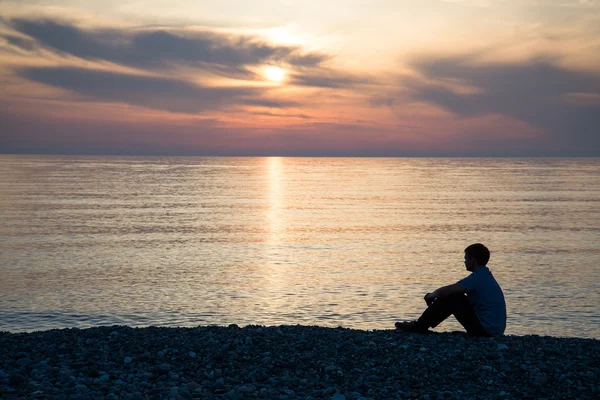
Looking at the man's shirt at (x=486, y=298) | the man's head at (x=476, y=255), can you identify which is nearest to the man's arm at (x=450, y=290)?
the man's shirt at (x=486, y=298)

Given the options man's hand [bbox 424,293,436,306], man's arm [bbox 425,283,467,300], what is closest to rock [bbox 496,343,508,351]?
man's arm [bbox 425,283,467,300]

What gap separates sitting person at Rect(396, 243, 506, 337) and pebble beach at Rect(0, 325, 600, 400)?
0.35 m

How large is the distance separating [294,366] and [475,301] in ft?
13.6

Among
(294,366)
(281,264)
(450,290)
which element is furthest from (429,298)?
(281,264)

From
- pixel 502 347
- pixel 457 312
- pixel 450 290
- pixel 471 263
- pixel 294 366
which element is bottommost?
pixel 294 366

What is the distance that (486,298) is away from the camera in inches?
455

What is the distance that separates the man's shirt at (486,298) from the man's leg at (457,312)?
0.14 metres

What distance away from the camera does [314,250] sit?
33375mm

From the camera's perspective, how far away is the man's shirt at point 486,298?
11.5 m

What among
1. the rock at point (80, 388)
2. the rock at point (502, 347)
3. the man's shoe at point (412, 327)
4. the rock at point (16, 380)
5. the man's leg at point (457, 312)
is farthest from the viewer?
the man's shoe at point (412, 327)

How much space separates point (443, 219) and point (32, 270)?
3370 cm

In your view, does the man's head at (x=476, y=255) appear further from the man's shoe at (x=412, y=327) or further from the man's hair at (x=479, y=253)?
the man's shoe at (x=412, y=327)

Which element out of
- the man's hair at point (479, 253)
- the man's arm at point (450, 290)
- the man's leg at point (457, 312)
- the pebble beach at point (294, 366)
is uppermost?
the man's hair at point (479, 253)

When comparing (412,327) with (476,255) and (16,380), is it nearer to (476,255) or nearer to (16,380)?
(476,255)
